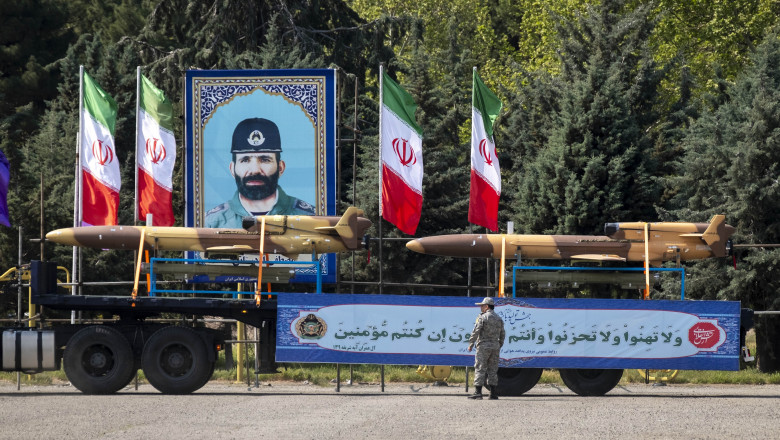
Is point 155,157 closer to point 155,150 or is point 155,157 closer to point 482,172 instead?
point 155,150

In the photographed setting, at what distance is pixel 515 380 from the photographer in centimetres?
2017

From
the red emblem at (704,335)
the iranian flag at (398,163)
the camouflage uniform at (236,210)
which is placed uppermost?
the iranian flag at (398,163)

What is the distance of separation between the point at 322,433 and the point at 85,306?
8.01 meters

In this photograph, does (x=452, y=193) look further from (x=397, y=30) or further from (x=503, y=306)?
(x=503, y=306)

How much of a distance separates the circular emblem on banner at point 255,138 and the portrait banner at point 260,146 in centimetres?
2

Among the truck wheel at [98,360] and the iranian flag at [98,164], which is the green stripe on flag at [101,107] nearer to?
the iranian flag at [98,164]

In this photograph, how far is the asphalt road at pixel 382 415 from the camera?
13688mm

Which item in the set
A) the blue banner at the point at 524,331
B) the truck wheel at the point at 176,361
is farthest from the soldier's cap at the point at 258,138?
the truck wheel at the point at 176,361

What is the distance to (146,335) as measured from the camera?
2053cm

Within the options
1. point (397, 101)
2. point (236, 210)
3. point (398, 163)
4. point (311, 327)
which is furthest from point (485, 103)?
point (311, 327)

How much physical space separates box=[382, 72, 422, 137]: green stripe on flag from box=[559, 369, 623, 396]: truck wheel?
234 inches

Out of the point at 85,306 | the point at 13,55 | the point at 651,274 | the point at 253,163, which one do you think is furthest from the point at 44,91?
the point at 651,274

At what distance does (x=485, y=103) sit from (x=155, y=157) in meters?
6.68

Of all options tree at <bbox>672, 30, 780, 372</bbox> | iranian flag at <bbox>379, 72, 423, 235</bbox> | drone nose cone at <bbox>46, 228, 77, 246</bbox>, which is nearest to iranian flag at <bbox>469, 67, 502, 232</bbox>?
iranian flag at <bbox>379, 72, 423, 235</bbox>
